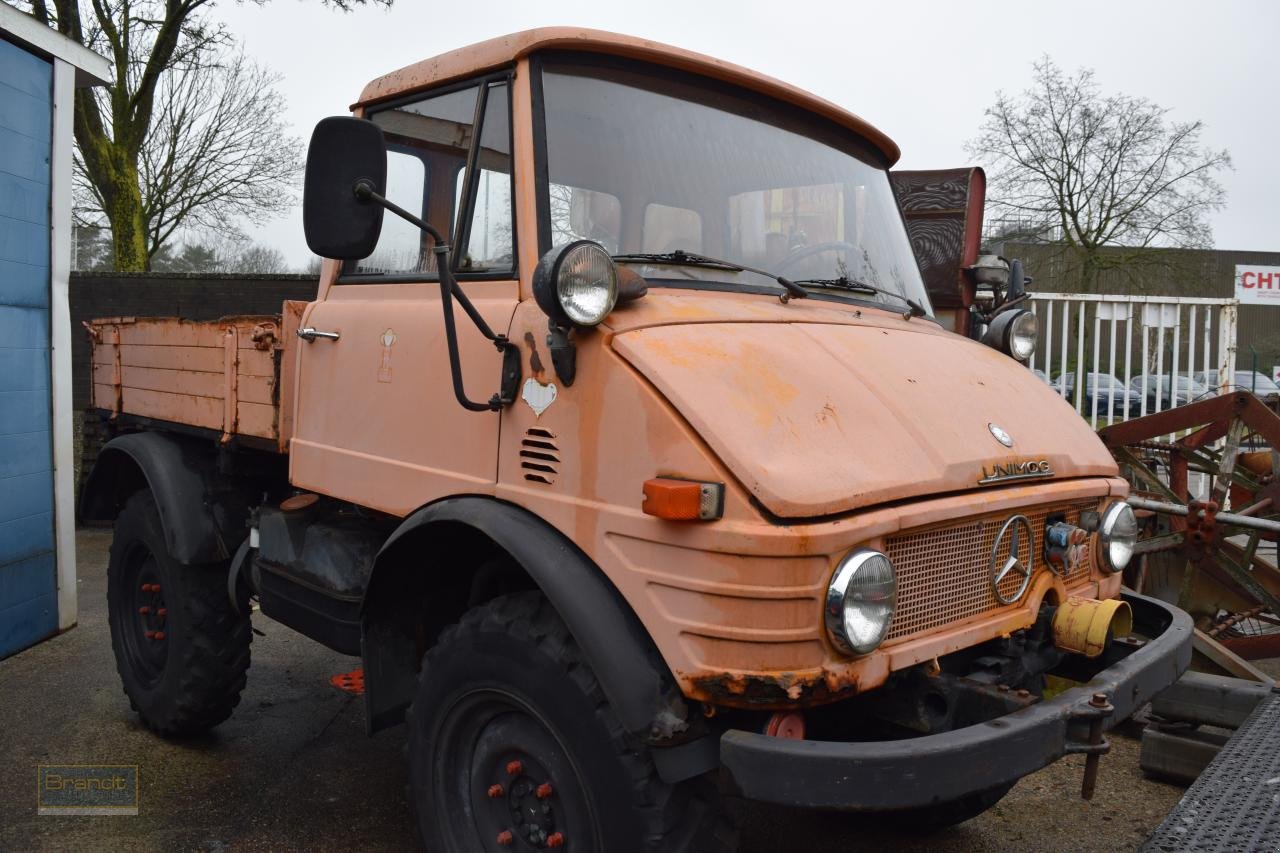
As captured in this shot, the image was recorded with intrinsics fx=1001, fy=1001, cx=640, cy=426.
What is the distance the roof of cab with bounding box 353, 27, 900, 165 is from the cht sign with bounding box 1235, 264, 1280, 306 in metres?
27.0

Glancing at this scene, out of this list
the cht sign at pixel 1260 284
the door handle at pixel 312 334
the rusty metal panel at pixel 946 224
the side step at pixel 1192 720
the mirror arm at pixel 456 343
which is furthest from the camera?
the cht sign at pixel 1260 284

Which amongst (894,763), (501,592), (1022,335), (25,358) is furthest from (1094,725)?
(25,358)

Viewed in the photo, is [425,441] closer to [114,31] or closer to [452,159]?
[452,159]

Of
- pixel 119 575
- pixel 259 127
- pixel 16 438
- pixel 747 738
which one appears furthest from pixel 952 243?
pixel 259 127

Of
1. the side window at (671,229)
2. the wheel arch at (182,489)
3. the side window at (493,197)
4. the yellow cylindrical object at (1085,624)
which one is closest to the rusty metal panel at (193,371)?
the wheel arch at (182,489)

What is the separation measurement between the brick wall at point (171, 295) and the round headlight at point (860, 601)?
902 cm

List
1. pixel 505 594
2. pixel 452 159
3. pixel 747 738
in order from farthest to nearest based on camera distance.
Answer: pixel 452 159
pixel 505 594
pixel 747 738

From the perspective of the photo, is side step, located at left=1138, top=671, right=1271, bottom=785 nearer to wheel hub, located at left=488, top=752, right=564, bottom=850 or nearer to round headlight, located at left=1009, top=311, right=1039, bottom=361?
round headlight, located at left=1009, top=311, right=1039, bottom=361

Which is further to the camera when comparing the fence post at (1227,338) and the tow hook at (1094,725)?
the fence post at (1227,338)

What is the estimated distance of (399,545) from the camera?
287 centimetres

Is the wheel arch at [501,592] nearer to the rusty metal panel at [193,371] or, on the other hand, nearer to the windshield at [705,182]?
the windshield at [705,182]

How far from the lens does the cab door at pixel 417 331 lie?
9.32 feet

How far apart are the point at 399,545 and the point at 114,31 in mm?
16731

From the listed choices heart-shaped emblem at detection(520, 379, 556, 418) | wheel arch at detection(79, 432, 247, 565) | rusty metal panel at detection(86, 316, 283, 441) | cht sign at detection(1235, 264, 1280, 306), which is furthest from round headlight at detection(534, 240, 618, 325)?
cht sign at detection(1235, 264, 1280, 306)
